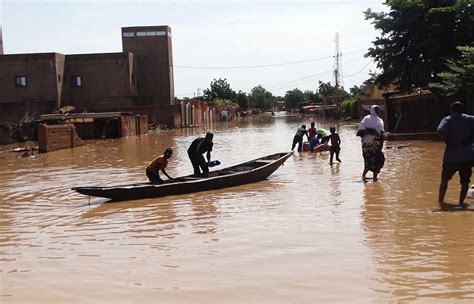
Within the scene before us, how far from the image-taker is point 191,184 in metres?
12.1

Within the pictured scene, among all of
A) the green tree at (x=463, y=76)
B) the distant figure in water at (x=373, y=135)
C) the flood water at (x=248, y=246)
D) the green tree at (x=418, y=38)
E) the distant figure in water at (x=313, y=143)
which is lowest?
the flood water at (x=248, y=246)

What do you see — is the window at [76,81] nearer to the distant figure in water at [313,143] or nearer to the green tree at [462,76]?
the distant figure in water at [313,143]

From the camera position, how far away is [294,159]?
1941 centimetres

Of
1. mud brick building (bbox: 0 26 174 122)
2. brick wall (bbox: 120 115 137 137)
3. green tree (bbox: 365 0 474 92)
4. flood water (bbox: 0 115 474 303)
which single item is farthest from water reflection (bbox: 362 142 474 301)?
mud brick building (bbox: 0 26 174 122)

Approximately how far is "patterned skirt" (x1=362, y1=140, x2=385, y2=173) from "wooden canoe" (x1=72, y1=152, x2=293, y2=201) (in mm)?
2623

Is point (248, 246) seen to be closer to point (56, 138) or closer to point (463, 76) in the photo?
point (463, 76)

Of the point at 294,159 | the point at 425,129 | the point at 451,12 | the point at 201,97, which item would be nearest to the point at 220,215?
the point at 294,159

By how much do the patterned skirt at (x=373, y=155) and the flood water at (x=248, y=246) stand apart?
422mm

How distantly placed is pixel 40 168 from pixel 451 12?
18.2 metres

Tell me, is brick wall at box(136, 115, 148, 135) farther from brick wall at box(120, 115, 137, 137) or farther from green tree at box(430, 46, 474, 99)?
green tree at box(430, 46, 474, 99)

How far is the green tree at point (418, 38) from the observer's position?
24.0 m

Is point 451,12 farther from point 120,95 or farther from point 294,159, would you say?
point 120,95

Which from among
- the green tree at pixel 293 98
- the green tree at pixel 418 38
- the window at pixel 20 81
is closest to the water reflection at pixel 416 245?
the green tree at pixel 418 38

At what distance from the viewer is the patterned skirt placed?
39.7 feet
